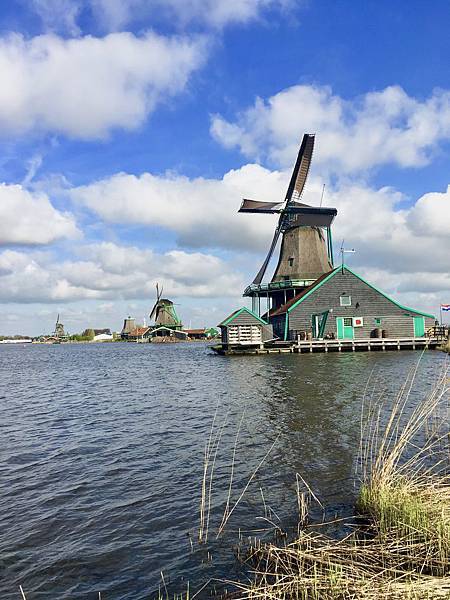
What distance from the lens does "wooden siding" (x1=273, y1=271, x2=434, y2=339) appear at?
40.6 meters

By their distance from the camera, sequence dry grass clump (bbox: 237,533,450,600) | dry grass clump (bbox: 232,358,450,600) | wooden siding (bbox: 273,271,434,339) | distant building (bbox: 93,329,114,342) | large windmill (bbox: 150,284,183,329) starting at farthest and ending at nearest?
distant building (bbox: 93,329,114,342) < large windmill (bbox: 150,284,183,329) < wooden siding (bbox: 273,271,434,339) < dry grass clump (bbox: 232,358,450,600) < dry grass clump (bbox: 237,533,450,600)

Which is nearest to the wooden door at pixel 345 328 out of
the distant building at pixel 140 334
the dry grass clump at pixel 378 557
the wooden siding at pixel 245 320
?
the wooden siding at pixel 245 320

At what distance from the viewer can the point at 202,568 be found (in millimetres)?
5500

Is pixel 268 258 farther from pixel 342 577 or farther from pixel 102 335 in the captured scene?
pixel 102 335

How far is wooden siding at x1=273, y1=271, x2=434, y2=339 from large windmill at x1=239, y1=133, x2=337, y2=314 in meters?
6.85

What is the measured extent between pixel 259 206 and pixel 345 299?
1945 centimetres

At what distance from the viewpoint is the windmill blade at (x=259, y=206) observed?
55.0 meters

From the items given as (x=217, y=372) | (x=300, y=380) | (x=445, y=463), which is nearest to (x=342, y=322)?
(x=217, y=372)

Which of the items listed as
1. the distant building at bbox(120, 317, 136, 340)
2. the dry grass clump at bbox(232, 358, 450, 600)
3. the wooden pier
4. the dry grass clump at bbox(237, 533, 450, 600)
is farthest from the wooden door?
the distant building at bbox(120, 317, 136, 340)

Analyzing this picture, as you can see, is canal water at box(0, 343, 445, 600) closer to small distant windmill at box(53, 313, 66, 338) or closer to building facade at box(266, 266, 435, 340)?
building facade at box(266, 266, 435, 340)

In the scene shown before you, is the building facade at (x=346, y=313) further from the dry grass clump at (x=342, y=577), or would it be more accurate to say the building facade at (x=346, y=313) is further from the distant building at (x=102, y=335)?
the distant building at (x=102, y=335)

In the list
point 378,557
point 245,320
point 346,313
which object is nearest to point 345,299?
point 346,313

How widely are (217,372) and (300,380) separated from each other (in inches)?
315

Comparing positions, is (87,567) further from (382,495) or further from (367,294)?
(367,294)
